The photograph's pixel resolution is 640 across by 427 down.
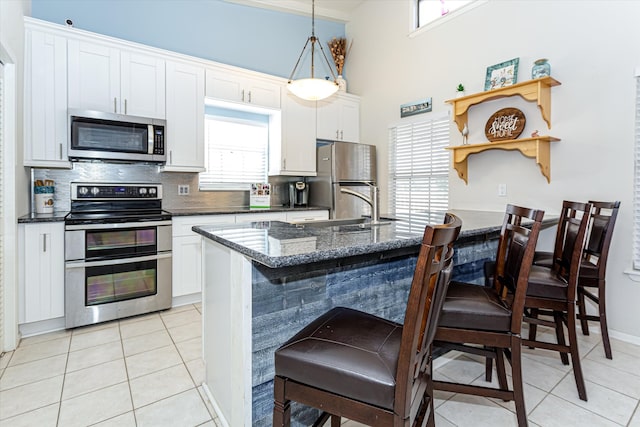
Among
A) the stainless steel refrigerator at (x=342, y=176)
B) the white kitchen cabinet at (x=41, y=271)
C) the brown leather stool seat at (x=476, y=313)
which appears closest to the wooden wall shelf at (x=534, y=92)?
the stainless steel refrigerator at (x=342, y=176)

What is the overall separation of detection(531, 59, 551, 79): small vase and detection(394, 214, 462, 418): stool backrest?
2779mm

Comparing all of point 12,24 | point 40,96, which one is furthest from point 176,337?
point 12,24

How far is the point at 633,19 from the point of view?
251 cm

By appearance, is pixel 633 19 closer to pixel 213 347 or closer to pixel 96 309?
pixel 213 347

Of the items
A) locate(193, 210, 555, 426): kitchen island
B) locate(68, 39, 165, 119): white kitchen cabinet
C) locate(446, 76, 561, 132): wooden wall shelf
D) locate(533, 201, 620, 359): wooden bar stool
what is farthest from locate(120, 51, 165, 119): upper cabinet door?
locate(533, 201, 620, 359): wooden bar stool

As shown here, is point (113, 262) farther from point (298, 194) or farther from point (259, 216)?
point (298, 194)

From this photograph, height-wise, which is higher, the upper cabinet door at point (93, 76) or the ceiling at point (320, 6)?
the ceiling at point (320, 6)

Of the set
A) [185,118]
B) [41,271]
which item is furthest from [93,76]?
[41,271]

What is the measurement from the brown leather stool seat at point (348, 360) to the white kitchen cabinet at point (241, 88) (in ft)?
11.0

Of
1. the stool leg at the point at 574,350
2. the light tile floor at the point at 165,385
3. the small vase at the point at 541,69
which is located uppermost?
the small vase at the point at 541,69

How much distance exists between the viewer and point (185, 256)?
3.31m

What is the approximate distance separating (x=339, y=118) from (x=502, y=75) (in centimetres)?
215

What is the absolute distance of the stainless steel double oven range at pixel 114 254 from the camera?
2727 millimetres

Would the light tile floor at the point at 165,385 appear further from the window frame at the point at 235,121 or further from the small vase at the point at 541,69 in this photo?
the small vase at the point at 541,69
